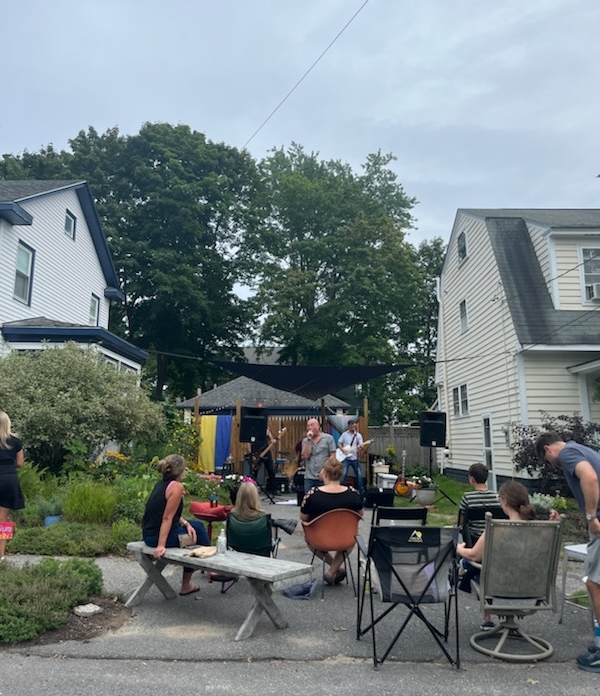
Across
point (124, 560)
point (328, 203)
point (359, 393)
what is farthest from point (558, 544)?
point (328, 203)

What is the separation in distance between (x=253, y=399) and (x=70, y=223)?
25.5 feet

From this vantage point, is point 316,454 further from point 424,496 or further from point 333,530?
point 424,496

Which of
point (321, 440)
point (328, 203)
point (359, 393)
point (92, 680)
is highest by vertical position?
point (328, 203)

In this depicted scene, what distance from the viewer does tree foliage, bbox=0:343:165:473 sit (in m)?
9.21

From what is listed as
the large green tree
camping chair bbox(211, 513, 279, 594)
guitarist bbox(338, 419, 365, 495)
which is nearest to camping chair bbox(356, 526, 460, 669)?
camping chair bbox(211, 513, 279, 594)

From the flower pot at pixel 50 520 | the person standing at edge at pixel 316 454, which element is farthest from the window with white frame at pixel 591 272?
the flower pot at pixel 50 520

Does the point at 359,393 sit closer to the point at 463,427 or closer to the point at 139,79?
the point at 463,427

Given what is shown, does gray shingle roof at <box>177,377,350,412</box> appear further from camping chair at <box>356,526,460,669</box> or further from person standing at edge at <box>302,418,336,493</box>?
camping chair at <box>356,526,460,669</box>

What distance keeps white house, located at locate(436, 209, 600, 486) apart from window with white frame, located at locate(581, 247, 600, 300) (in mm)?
21

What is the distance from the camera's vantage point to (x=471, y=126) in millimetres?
10281

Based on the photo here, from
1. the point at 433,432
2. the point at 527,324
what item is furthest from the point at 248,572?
the point at 527,324

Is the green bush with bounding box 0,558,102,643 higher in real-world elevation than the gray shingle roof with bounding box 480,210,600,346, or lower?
lower

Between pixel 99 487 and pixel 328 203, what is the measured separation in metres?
24.1

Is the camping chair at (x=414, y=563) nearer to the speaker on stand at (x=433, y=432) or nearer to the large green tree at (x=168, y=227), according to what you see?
the speaker on stand at (x=433, y=432)
